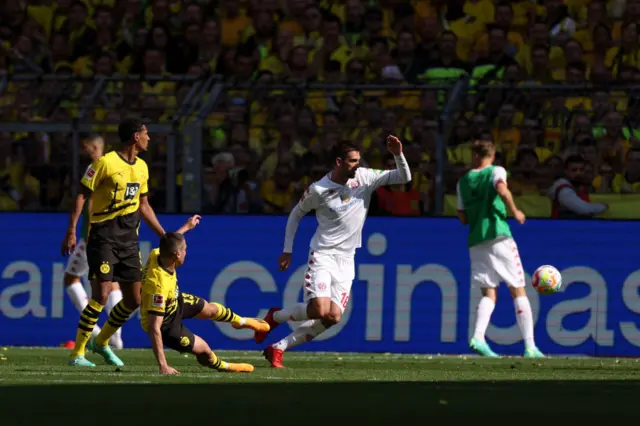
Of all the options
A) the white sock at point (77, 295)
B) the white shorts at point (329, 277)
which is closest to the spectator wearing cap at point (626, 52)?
the white shorts at point (329, 277)

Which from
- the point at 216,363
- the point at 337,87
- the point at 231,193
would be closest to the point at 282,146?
the point at 231,193

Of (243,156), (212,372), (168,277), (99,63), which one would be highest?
(99,63)

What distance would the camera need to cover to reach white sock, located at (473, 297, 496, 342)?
14.4m

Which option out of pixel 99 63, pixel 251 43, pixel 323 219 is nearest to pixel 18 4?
pixel 99 63

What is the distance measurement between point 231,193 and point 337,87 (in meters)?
1.70

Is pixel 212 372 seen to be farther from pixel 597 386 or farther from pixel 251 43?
pixel 251 43

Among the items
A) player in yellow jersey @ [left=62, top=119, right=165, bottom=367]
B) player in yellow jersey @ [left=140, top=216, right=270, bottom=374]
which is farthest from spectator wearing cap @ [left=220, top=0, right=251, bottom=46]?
player in yellow jersey @ [left=140, top=216, right=270, bottom=374]

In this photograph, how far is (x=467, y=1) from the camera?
62.8 ft

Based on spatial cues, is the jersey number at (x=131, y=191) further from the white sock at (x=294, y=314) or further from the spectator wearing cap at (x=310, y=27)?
the spectator wearing cap at (x=310, y=27)

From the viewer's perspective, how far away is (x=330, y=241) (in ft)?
43.1

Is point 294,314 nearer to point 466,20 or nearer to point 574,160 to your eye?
point 574,160

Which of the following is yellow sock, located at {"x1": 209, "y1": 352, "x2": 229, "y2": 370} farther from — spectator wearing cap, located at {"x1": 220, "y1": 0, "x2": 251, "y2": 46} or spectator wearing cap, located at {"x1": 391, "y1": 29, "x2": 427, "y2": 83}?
spectator wearing cap, located at {"x1": 220, "y1": 0, "x2": 251, "y2": 46}

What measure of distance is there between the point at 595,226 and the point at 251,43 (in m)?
5.58

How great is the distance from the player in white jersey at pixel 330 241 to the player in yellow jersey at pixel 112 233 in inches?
51.9
